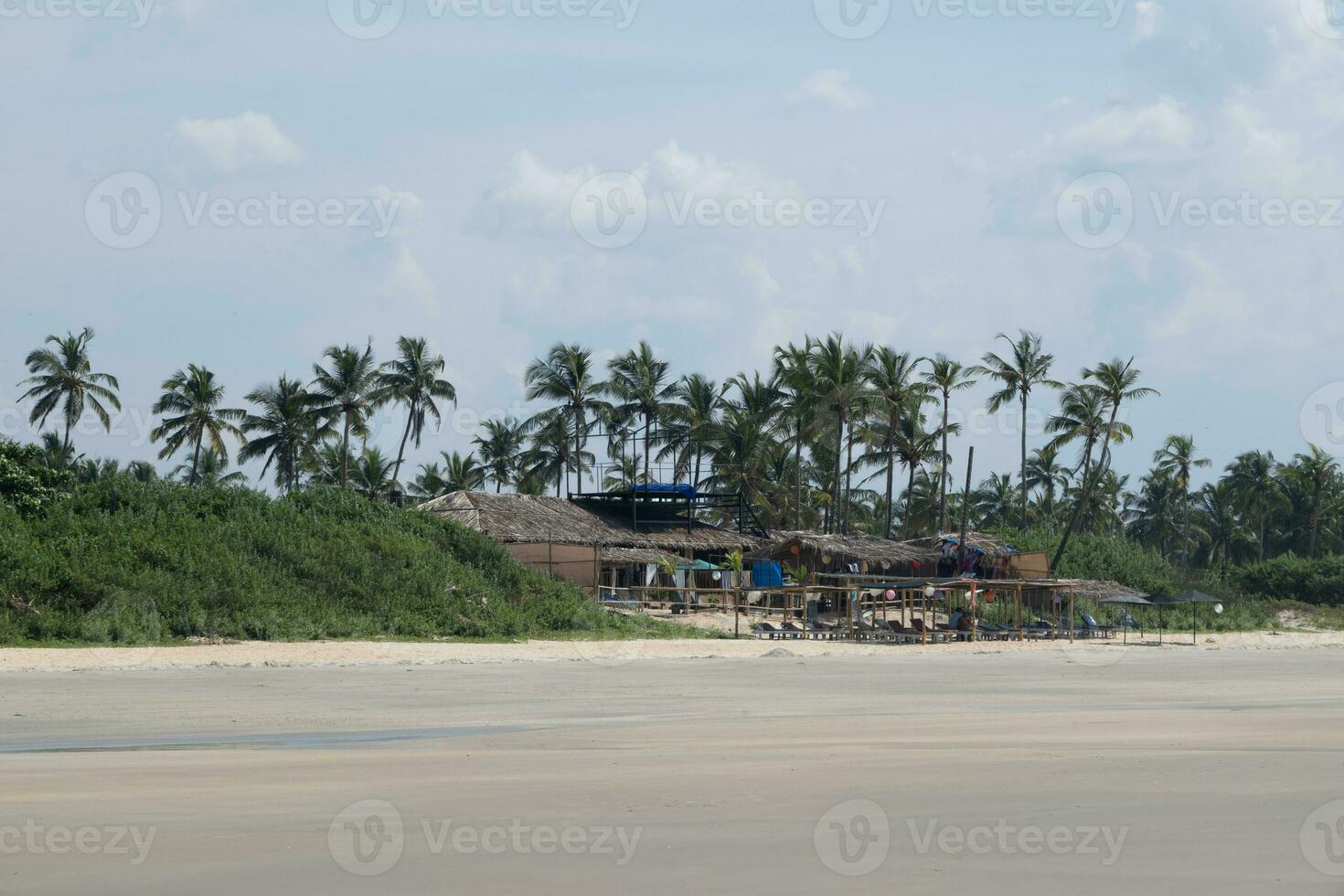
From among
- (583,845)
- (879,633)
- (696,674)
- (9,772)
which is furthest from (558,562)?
(583,845)

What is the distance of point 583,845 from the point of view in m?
6.45

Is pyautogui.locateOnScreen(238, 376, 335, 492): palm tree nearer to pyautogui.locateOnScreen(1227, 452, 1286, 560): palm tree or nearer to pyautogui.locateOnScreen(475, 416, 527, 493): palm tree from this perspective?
pyautogui.locateOnScreen(475, 416, 527, 493): palm tree

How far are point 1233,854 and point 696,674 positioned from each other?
51.9 feet

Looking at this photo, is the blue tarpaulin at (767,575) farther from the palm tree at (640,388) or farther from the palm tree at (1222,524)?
the palm tree at (1222,524)

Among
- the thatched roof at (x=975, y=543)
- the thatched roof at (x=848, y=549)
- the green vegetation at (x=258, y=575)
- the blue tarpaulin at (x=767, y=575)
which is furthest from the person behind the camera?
the thatched roof at (x=975, y=543)

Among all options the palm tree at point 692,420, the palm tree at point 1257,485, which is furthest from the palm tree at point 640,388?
the palm tree at point 1257,485

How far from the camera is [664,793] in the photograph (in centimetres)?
810

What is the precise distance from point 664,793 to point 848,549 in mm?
36089

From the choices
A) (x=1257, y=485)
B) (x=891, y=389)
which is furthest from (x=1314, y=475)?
(x=891, y=389)

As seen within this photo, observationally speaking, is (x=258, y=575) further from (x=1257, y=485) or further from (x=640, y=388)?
(x=1257, y=485)

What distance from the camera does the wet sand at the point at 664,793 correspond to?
5820 mm

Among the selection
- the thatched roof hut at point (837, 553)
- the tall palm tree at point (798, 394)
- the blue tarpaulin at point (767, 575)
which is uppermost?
the tall palm tree at point (798, 394)

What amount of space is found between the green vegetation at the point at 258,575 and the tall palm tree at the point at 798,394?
20336 millimetres

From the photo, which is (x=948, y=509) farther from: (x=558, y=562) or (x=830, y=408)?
(x=558, y=562)
